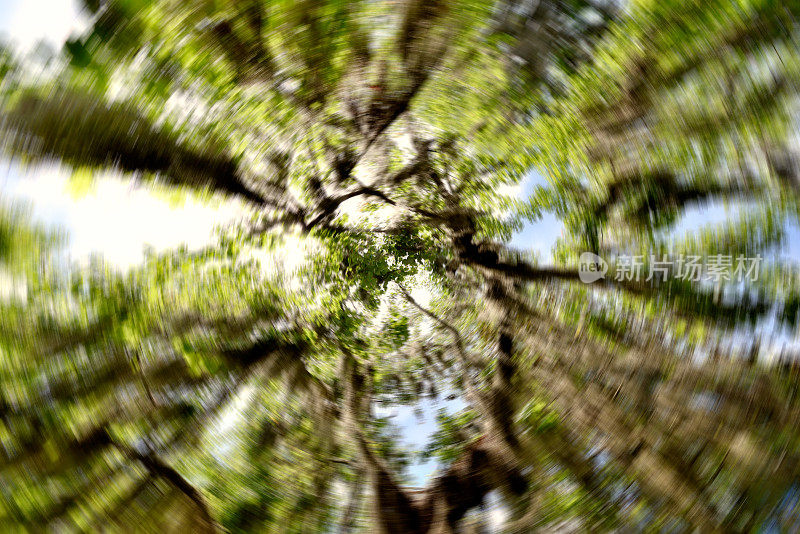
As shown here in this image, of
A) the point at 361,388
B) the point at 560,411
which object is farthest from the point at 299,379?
the point at 560,411

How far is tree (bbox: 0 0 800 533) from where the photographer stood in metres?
1.90

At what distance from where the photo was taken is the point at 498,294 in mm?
3559

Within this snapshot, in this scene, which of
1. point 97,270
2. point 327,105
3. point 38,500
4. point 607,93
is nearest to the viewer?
point 38,500

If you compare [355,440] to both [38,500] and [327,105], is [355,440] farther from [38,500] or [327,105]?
[327,105]

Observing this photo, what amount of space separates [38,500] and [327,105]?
270 cm

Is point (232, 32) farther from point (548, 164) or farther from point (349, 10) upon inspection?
point (548, 164)

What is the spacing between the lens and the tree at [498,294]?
74.7 inches

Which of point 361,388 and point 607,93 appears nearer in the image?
point 607,93

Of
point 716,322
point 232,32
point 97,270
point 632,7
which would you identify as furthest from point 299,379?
point 632,7

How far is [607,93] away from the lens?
7.54 ft

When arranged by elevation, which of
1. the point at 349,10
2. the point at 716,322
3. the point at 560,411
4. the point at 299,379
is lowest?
the point at 299,379

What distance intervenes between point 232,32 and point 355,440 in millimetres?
2686

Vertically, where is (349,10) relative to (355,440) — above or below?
above

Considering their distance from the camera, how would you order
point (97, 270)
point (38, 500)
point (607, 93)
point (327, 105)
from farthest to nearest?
point (327, 105)
point (97, 270)
point (607, 93)
point (38, 500)
